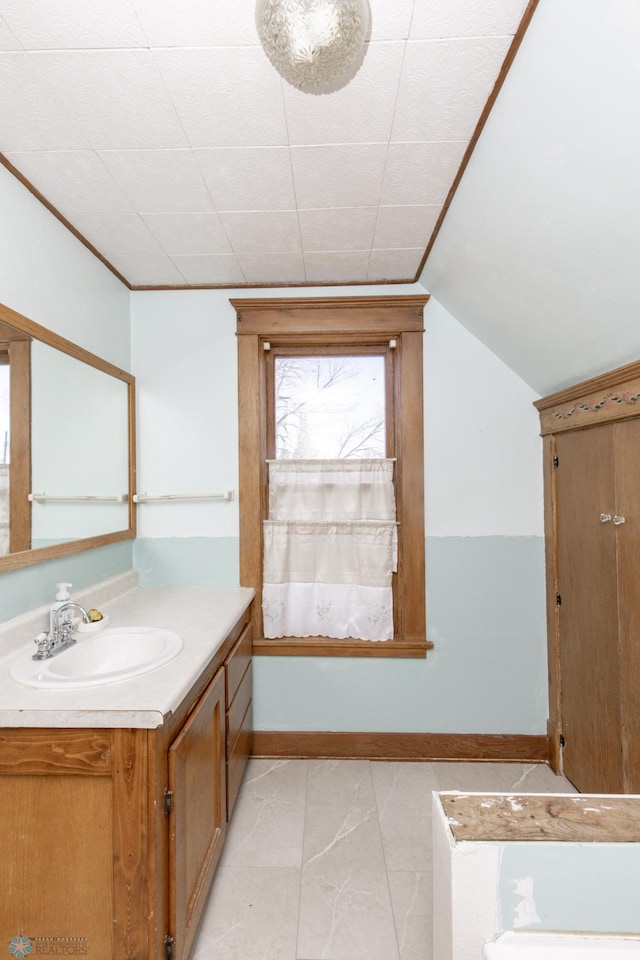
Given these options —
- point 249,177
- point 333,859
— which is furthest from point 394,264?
point 333,859

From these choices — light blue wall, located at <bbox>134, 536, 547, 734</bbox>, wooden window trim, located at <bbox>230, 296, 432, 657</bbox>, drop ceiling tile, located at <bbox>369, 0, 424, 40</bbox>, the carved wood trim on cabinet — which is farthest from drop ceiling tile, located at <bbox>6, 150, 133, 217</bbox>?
light blue wall, located at <bbox>134, 536, 547, 734</bbox>

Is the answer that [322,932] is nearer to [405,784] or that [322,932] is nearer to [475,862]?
[405,784]

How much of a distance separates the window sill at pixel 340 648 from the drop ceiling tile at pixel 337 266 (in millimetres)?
1865

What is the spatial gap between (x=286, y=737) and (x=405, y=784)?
2.04 feet

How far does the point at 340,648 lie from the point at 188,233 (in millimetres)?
2063

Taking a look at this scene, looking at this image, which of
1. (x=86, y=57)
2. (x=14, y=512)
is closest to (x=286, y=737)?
(x=14, y=512)

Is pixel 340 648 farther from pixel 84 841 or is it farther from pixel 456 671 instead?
pixel 84 841

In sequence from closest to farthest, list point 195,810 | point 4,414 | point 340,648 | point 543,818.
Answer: point 543,818, point 195,810, point 4,414, point 340,648

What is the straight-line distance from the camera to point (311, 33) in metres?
0.77

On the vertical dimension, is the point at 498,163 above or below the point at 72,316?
above

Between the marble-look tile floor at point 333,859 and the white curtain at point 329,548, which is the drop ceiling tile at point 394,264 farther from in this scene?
the marble-look tile floor at point 333,859

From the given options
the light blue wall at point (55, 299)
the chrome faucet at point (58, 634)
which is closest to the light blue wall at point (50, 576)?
the light blue wall at point (55, 299)

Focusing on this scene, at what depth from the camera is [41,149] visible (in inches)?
58.1

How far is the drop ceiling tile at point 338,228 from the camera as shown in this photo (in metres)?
1.83
